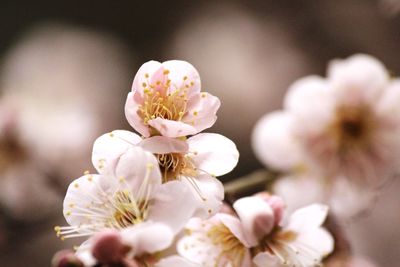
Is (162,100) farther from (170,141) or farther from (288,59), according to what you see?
(288,59)

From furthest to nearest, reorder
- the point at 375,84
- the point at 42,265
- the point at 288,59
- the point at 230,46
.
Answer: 1. the point at 230,46
2. the point at 288,59
3. the point at 42,265
4. the point at 375,84

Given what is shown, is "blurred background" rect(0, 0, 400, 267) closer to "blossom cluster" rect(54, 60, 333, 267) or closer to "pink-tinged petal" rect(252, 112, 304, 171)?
"pink-tinged petal" rect(252, 112, 304, 171)

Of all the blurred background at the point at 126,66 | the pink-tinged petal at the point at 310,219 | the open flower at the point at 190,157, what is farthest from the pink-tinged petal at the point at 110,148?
the blurred background at the point at 126,66

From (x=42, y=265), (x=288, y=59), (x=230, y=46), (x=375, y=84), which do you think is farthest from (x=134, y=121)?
(x=230, y=46)

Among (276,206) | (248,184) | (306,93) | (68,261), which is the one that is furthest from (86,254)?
(306,93)

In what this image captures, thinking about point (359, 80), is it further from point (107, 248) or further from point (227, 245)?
point (107, 248)

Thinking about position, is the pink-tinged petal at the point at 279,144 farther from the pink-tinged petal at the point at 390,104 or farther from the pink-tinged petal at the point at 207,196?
the pink-tinged petal at the point at 207,196
